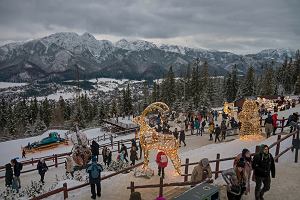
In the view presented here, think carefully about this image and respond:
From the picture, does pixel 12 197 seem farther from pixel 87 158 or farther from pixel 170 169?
pixel 170 169

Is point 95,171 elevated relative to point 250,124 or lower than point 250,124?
lower

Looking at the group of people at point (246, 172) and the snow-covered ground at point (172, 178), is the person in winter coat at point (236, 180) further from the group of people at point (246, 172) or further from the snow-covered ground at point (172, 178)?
the snow-covered ground at point (172, 178)

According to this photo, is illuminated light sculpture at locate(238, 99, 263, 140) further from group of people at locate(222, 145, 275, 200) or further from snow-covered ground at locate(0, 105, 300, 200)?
group of people at locate(222, 145, 275, 200)

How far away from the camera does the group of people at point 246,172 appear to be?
30.3ft

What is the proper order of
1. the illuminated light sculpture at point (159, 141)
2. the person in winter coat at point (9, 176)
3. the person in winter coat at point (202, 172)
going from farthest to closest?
the person in winter coat at point (9, 176), the illuminated light sculpture at point (159, 141), the person in winter coat at point (202, 172)

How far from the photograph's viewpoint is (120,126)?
4188cm

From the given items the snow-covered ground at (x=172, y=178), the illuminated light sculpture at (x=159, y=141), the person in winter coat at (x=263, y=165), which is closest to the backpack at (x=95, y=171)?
the snow-covered ground at (x=172, y=178)

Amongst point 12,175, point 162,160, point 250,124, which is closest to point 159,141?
point 162,160

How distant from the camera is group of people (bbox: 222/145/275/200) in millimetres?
9234

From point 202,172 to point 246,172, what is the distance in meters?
1.56

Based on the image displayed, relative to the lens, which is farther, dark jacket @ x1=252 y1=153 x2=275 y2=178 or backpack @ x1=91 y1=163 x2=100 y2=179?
backpack @ x1=91 y1=163 x2=100 y2=179

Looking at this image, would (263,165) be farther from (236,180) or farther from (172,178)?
(172,178)

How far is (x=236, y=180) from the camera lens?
30.2 feet

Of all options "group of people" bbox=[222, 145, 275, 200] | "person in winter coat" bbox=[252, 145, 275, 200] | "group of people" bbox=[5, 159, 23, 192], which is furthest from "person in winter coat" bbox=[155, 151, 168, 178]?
"group of people" bbox=[5, 159, 23, 192]
